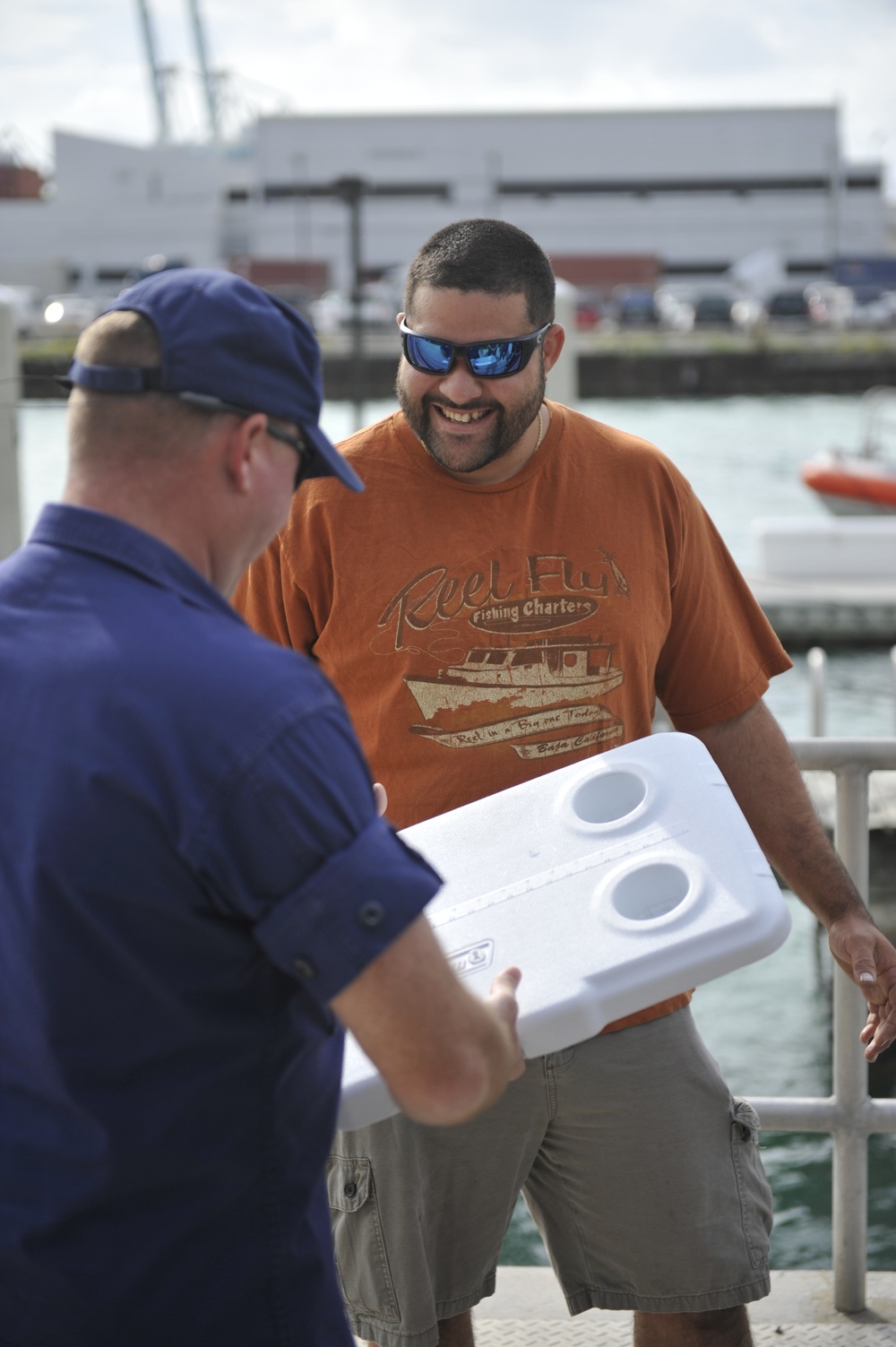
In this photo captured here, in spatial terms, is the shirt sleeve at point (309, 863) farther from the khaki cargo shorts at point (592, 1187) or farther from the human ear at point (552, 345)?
the human ear at point (552, 345)

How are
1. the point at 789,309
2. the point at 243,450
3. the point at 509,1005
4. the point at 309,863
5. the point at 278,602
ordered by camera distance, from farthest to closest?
the point at 789,309 → the point at 278,602 → the point at 509,1005 → the point at 243,450 → the point at 309,863

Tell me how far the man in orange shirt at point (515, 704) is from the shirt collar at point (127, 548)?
0.92m

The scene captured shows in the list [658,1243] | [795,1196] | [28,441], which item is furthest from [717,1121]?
[28,441]

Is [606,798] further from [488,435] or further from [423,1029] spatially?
[423,1029]

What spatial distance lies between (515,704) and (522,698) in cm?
1

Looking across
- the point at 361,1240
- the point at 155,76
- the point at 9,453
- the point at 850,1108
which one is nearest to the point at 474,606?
the point at 361,1240

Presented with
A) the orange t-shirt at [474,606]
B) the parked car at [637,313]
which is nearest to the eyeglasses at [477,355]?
the orange t-shirt at [474,606]

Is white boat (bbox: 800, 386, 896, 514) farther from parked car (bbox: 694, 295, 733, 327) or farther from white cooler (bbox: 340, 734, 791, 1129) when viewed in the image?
parked car (bbox: 694, 295, 733, 327)

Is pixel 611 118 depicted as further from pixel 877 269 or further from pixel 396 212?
pixel 877 269

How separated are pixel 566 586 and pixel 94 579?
1066 mm

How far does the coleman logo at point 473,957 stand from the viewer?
1.65 m

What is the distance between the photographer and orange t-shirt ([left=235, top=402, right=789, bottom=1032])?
6.88ft

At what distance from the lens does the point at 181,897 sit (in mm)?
1124

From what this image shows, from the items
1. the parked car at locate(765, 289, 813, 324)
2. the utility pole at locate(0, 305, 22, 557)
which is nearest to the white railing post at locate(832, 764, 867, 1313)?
the utility pole at locate(0, 305, 22, 557)
